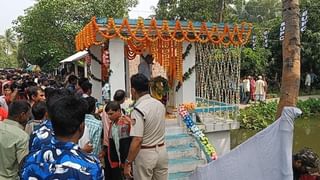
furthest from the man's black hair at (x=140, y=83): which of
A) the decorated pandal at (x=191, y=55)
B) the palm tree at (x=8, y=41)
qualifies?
the palm tree at (x=8, y=41)

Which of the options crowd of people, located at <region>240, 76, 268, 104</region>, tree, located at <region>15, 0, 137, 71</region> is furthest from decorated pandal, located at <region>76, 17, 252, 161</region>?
tree, located at <region>15, 0, 137, 71</region>

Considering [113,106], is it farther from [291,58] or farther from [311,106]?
[311,106]

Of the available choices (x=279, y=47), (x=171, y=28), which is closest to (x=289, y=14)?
(x=171, y=28)

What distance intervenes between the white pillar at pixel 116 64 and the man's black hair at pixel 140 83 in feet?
14.5

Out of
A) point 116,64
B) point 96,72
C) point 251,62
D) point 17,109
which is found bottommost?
point 17,109

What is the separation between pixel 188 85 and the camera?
8.76 metres

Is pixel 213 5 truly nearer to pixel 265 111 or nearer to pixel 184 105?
pixel 265 111

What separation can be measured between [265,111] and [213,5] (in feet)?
32.8

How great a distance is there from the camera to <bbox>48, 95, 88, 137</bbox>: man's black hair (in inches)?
75.9

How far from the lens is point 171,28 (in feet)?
26.0

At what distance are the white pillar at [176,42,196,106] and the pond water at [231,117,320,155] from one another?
3478mm

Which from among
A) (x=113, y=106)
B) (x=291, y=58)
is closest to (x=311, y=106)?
(x=291, y=58)

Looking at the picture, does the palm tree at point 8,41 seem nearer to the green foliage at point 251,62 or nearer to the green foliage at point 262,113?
the green foliage at point 251,62

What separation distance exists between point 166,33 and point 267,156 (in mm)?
5468
